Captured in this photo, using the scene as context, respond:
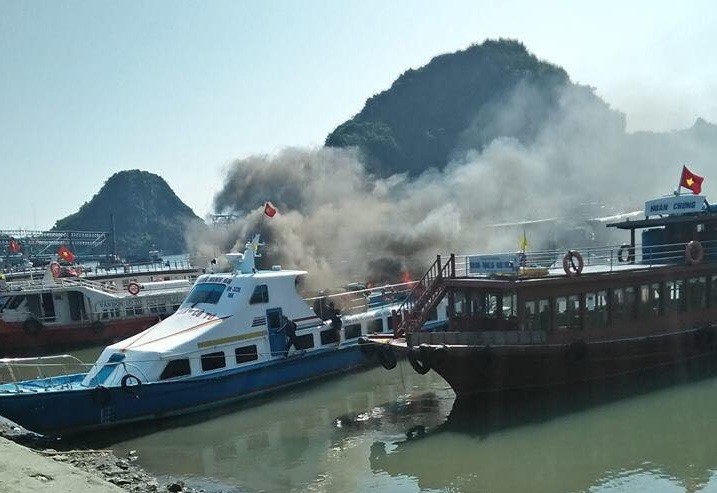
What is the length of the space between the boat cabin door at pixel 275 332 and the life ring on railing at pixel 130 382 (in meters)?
4.35

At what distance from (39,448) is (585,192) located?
399ft

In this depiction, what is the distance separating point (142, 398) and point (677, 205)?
722 inches

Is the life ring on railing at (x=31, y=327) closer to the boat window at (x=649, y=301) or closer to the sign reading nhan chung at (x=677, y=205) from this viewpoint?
the boat window at (x=649, y=301)

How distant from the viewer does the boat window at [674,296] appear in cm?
1930

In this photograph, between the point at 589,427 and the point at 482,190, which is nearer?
the point at 589,427

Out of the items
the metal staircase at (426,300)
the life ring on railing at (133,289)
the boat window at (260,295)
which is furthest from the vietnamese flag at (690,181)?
the life ring on railing at (133,289)

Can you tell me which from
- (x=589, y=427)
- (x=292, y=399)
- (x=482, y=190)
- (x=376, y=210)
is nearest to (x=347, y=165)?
(x=376, y=210)

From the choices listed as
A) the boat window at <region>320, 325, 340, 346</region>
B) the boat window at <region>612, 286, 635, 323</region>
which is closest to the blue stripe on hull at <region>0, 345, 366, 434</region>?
the boat window at <region>320, 325, 340, 346</region>

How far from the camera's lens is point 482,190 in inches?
2376

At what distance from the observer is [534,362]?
16422mm

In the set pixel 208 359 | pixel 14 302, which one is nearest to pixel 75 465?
pixel 208 359

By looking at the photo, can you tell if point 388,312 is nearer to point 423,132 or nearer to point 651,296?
point 651,296

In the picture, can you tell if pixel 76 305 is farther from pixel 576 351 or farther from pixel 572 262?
pixel 576 351

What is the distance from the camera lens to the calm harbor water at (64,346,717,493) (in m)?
12.4
